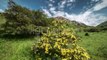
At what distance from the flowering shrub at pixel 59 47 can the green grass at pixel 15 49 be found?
1.58 m

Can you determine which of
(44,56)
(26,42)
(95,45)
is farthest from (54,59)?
(95,45)

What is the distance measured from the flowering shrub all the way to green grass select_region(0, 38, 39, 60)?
5.19ft

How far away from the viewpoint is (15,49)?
79.4 ft

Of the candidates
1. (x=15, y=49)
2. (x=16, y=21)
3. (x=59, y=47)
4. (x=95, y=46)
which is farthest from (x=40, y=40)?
(x=95, y=46)

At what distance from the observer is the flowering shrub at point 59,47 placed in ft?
65.8

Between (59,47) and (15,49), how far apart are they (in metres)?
6.74

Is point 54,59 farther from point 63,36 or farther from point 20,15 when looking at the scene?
point 20,15

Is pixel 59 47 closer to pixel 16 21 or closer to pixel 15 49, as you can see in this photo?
pixel 15 49

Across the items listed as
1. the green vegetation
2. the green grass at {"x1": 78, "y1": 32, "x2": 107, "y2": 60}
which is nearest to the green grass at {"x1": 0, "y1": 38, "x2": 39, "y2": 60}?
the green vegetation

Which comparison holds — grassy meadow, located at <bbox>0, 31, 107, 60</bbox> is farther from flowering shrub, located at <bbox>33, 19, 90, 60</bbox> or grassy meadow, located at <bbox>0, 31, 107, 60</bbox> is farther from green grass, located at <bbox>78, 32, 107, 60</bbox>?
flowering shrub, located at <bbox>33, 19, 90, 60</bbox>

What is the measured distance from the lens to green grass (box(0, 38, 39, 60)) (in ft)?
74.3

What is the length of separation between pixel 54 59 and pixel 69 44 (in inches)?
97.2

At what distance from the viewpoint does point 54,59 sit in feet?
71.0

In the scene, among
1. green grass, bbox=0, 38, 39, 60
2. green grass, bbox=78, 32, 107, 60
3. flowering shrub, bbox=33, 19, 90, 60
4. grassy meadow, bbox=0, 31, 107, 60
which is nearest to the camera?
flowering shrub, bbox=33, 19, 90, 60
